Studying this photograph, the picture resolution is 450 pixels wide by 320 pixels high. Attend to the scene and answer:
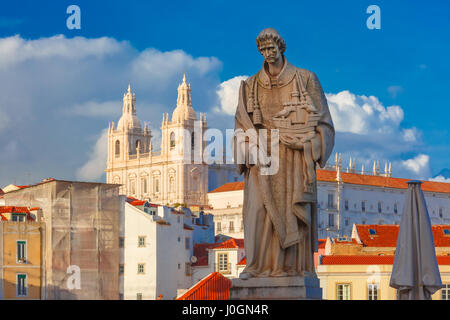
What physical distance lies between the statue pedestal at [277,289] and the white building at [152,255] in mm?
66715

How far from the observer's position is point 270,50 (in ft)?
30.4

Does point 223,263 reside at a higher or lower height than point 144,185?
lower

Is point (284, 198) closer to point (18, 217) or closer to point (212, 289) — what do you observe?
point (212, 289)

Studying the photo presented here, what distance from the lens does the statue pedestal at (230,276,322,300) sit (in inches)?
339

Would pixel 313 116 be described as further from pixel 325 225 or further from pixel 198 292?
pixel 325 225

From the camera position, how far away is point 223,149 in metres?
149

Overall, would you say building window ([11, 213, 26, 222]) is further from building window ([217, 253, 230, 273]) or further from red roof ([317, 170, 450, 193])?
red roof ([317, 170, 450, 193])

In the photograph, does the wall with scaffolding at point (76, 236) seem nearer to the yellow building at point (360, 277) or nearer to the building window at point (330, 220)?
the yellow building at point (360, 277)

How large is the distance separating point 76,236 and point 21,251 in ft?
14.6

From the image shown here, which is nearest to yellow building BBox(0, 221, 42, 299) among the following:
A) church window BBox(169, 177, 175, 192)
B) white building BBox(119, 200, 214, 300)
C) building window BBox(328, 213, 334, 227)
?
white building BBox(119, 200, 214, 300)

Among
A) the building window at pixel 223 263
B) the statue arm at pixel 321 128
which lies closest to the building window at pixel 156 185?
the building window at pixel 223 263

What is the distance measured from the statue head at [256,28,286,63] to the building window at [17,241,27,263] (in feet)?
193

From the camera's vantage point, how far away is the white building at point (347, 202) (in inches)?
4769

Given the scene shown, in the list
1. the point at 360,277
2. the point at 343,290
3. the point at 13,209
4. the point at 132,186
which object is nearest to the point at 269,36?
the point at 360,277
